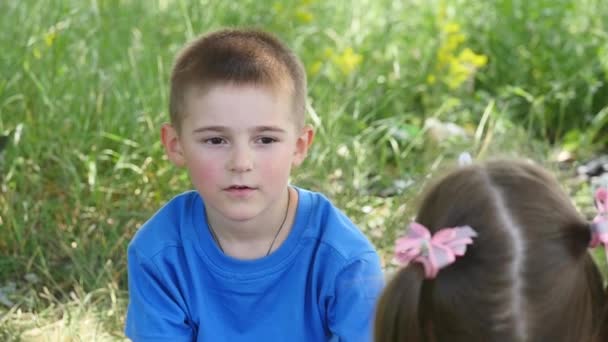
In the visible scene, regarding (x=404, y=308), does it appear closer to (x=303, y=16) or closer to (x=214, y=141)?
(x=214, y=141)

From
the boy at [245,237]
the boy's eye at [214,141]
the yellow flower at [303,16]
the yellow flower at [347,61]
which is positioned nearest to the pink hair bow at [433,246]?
the boy at [245,237]

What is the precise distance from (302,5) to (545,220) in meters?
3.13

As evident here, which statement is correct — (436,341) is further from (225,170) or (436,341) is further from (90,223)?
(90,223)

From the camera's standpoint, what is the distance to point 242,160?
2602 mm

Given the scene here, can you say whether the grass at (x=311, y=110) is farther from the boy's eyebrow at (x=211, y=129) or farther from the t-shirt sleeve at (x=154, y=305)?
the boy's eyebrow at (x=211, y=129)

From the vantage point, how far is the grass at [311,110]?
3.62 m

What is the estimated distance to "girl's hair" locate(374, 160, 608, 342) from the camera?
1.90 m

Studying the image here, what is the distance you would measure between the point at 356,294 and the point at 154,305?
50 centimetres

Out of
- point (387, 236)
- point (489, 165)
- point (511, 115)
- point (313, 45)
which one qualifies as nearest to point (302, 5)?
point (313, 45)

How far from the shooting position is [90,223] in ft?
A: 12.2

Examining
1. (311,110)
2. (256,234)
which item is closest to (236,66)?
(256,234)

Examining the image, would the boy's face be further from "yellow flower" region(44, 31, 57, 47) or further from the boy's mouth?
"yellow flower" region(44, 31, 57, 47)

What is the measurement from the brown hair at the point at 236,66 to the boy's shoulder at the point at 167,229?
22 cm

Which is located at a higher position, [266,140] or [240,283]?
[266,140]
